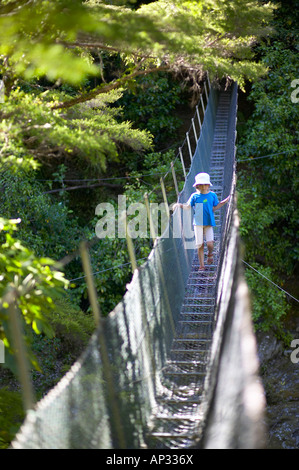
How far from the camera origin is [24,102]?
4.43 meters

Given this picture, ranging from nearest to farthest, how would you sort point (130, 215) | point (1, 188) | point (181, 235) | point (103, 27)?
1. point (103, 27)
2. point (181, 235)
3. point (1, 188)
4. point (130, 215)

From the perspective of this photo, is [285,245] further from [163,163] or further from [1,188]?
[1,188]

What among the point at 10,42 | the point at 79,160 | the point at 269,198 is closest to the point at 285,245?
the point at 269,198

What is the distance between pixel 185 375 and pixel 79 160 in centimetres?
785

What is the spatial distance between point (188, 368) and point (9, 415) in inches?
53.2

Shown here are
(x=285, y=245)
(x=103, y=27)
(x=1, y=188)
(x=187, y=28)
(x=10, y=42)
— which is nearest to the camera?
(x=103, y=27)

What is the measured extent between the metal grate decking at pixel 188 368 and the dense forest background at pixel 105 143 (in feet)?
3.01

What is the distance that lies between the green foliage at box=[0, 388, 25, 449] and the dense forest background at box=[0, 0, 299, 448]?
2 centimetres

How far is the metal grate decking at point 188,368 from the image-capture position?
140 inches

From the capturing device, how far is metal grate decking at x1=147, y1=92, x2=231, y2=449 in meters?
3.57
